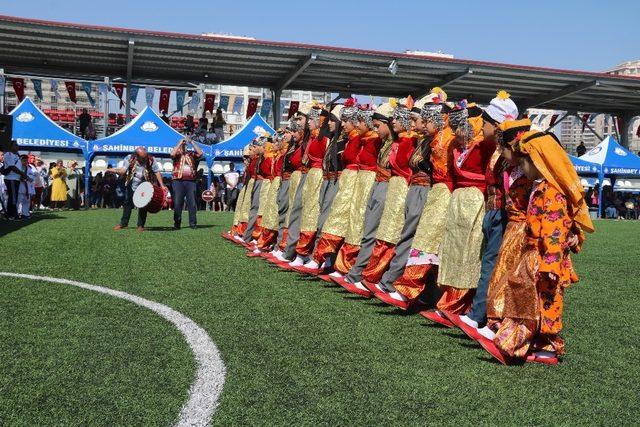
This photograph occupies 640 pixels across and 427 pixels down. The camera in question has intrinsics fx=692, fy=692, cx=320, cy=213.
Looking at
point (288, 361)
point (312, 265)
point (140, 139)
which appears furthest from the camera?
point (140, 139)

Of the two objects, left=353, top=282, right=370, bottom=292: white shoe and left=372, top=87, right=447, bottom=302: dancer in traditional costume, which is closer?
left=372, top=87, right=447, bottom=302: dancer in traditional costume

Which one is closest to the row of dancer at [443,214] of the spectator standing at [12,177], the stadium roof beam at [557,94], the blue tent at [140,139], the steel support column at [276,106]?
the spectator standing at [12,177]


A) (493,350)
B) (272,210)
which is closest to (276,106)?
(272,210)

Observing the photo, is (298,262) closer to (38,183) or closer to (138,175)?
(138,175)

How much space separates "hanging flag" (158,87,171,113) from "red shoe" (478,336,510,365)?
25.4 metres

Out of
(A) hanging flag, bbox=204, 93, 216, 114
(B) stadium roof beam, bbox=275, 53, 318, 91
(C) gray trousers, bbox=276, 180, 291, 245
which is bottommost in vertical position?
(C) gray trousers, bbox=276, 180, 291, 245

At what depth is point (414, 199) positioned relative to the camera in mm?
6086

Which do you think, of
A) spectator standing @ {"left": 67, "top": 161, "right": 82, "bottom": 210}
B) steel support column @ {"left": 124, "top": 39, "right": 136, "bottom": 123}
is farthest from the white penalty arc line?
spectator standing @ {"left": 67, "top": 161, "right": 82, "bottom": 210}

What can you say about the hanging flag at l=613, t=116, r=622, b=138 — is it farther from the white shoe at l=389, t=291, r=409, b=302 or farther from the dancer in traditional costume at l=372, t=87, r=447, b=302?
the white shoe at l=389, t=291, r=409, b=302

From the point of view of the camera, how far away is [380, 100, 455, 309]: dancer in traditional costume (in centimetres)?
563

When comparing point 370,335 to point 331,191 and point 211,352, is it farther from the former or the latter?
point 331,191

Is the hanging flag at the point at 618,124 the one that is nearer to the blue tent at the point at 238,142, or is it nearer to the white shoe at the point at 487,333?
the blue tent at the point at 238,142

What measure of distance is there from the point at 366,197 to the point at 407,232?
1006mm

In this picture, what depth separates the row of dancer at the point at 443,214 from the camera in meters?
4.17
